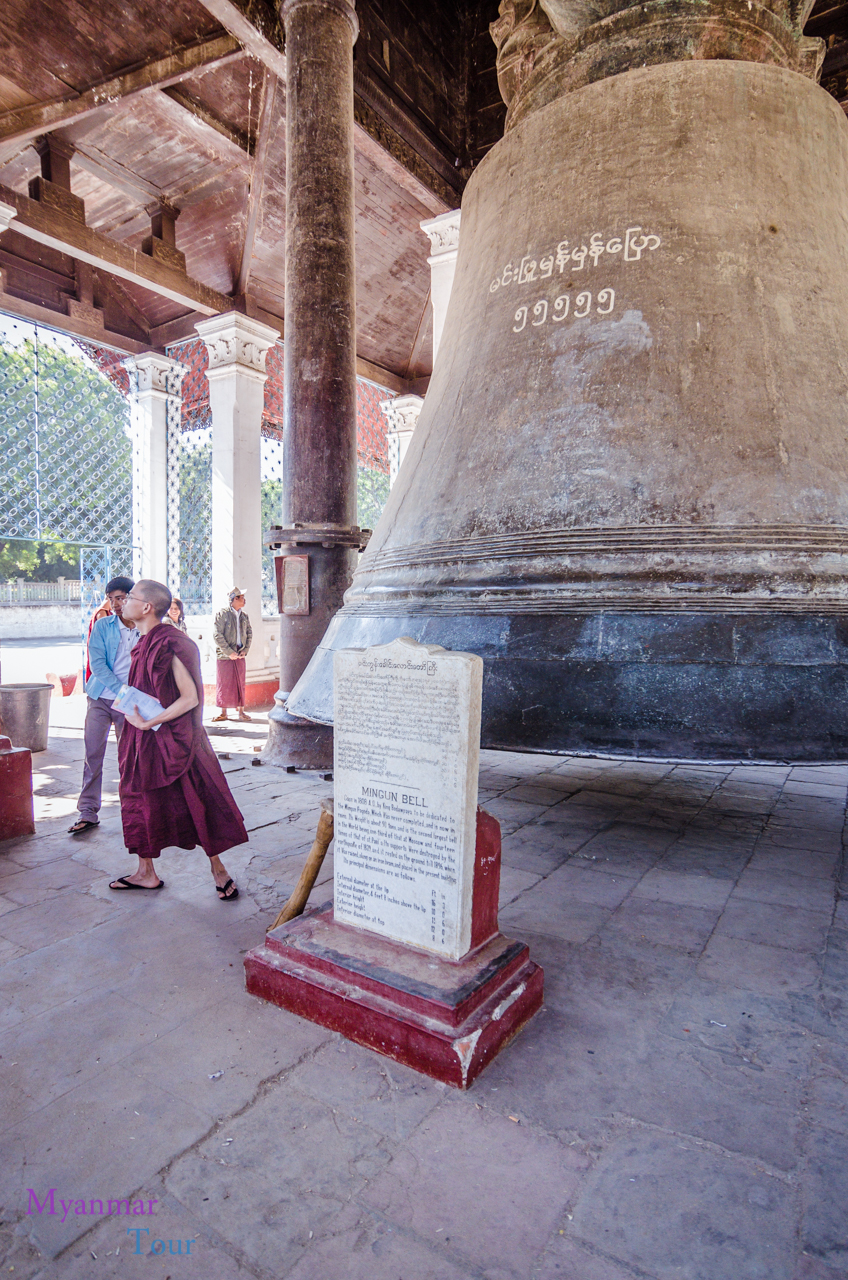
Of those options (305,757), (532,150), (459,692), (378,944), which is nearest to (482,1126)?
(378,944)

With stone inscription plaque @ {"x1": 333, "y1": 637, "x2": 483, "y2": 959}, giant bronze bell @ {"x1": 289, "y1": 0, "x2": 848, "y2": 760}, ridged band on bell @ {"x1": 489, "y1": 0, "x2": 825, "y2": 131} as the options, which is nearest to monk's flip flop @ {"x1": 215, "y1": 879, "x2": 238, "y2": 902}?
stone inscription plaque @ {"x1": 333, "y1": 637, "x2": 483, "y2": 959}

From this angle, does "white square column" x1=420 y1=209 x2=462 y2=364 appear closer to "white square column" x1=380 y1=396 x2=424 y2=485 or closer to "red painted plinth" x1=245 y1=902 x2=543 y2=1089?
"white square column" x1=380 y1=396 x2=424 y2=485

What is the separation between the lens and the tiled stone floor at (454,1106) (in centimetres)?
123

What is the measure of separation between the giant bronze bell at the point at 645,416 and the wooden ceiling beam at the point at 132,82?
13.6 feet

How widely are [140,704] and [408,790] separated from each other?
5.18 ft

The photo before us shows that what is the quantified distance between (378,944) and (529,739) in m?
0.82

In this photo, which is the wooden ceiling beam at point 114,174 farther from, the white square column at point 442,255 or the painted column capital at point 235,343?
the white square column at point 442,255

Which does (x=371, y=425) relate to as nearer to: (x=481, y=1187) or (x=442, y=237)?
(x=442, y=237)

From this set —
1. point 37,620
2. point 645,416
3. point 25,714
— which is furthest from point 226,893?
point 37,620

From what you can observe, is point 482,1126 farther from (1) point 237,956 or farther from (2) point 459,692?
(1) point 237,956

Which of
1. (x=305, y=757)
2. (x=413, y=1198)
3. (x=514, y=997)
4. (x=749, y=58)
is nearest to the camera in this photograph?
(x=413, y=1198)

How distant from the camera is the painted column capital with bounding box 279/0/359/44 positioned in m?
4.57

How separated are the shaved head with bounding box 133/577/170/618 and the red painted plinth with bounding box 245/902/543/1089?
5.27ft

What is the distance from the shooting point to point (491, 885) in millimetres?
2021
